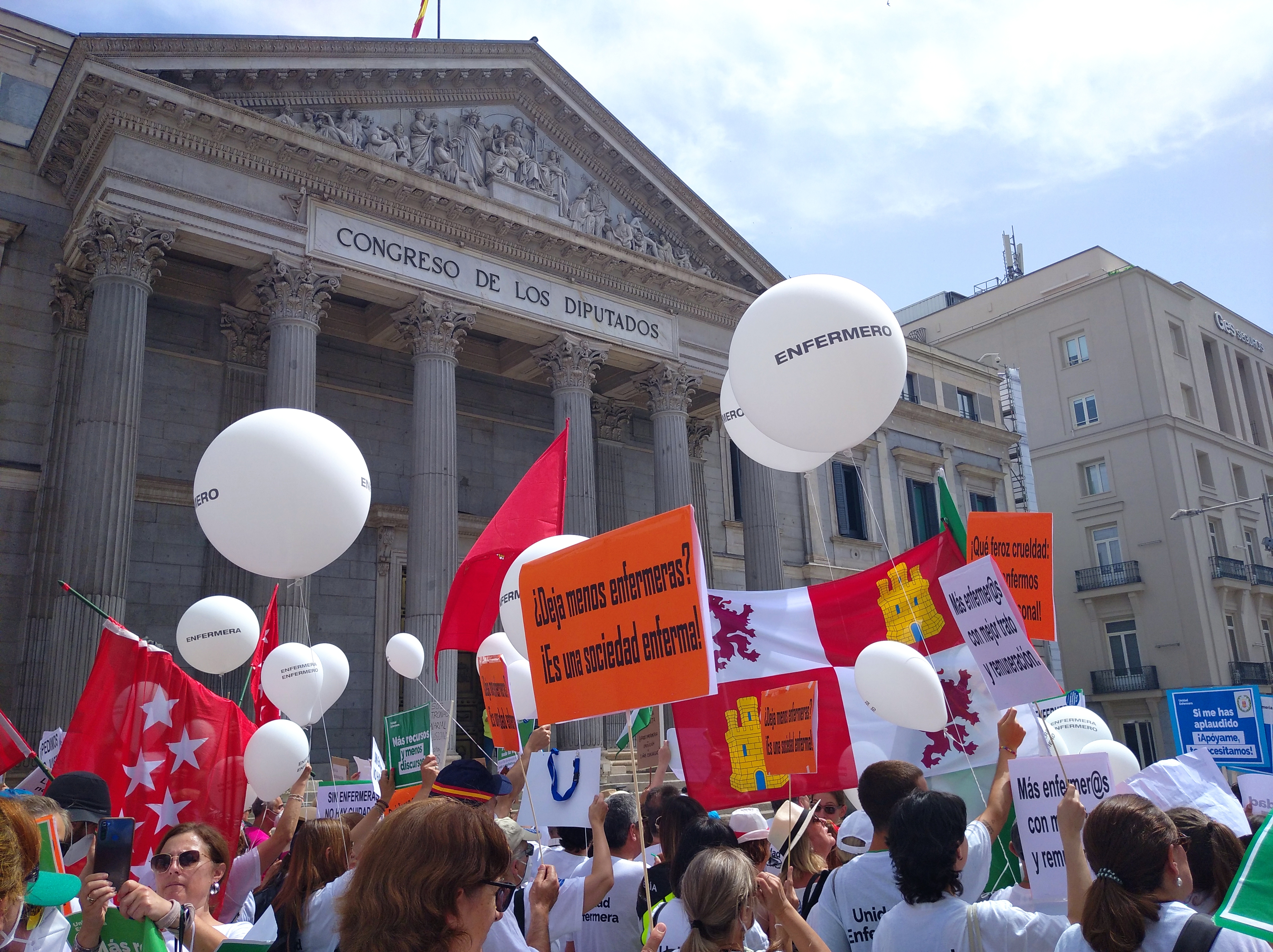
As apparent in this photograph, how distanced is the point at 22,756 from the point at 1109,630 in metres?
41.0

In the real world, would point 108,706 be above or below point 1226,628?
below

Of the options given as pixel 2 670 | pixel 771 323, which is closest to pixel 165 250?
pixel 2 670

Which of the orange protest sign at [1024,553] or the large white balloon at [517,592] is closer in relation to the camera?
the large white balloon at [517,592]

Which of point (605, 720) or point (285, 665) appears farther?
point (605, 720)

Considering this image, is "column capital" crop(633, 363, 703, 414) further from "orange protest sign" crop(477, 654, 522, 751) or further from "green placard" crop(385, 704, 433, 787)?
"orange protest sign" crop(477, 654, 522, 751)

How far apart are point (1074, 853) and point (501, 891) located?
6.51 feet

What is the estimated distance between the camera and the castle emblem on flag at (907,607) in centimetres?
743

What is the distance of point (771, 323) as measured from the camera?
6.47 metres

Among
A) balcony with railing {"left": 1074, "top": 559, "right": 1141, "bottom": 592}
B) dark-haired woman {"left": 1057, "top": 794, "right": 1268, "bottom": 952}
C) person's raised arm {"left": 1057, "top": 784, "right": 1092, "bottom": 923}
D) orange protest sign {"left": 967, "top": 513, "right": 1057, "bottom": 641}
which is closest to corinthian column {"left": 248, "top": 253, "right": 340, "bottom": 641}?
orange protest sign {"left": 967, "top": 513, "right": 1057, "bottom": 641}

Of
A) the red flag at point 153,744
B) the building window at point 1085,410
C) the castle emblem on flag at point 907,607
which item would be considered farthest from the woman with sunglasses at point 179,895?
the building window at point 1085,410

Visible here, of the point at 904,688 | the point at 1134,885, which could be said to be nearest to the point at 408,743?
the point at 904,688

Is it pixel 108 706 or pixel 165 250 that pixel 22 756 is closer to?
pixel 108 706

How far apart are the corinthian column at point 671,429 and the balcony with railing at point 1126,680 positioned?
24.2 metres

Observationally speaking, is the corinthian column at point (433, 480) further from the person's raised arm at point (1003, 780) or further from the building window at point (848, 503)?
the building window at point (848, 503)
